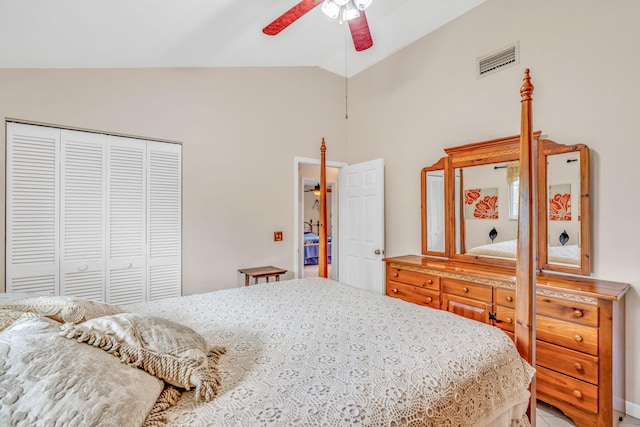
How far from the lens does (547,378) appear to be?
203cm

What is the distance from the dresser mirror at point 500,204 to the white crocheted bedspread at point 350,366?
1.33m

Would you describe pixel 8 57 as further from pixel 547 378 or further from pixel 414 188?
pixel 547 378

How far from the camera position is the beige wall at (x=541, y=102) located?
2.07 m

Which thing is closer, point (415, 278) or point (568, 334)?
point (568, 334)

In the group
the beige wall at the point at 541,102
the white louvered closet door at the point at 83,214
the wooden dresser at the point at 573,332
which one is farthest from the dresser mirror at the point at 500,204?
the white louvered closet door at the point at 83,214

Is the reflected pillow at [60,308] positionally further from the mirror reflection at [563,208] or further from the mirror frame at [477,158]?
the mirror reflection at [563,208]

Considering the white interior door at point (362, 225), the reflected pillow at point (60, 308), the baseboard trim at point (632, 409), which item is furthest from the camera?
the white interior door at point (362, 225)

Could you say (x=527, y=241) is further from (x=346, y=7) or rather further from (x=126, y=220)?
(x=126, y=220)

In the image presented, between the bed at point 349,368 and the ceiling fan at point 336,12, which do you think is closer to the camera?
the bed at point 349,368

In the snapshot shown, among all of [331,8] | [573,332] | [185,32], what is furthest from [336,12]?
[573,332]

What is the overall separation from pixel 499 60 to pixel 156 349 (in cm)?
329

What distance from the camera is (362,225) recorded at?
389 cm

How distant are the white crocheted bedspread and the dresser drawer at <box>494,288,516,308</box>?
0.89 metres

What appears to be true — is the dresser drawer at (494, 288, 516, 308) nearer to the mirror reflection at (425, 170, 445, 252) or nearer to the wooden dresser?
the wooden dresser
